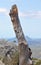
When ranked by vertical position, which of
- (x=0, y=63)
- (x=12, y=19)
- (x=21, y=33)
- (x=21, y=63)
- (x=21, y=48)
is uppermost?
(x=12, y=19)

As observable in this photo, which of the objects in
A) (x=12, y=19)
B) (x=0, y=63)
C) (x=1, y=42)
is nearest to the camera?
(x=12, y=19)

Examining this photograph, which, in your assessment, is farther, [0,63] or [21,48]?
[0,63]

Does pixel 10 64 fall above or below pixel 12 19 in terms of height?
below

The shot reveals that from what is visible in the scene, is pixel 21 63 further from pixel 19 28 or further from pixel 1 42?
pixel 1 42

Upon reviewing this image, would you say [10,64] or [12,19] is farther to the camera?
[10,64]

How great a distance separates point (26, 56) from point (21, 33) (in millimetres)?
794

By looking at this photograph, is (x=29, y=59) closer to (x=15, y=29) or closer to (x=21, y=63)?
(x=21, y=63)

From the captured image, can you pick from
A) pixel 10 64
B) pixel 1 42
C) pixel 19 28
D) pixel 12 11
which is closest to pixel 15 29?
pixel 19 28

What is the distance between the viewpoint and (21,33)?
7812mm

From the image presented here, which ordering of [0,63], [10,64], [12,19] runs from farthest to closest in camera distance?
[0,63] → [10,64] → [12,19]

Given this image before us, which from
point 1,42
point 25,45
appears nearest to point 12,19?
point 25,45

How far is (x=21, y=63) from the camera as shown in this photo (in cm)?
812

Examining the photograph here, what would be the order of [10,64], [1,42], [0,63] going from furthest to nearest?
[1,42] < [0,63] < [10,64]

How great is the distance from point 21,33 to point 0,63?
2495 centimetres
